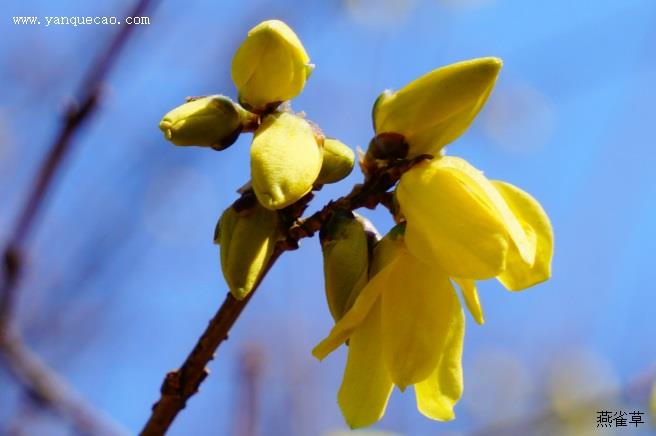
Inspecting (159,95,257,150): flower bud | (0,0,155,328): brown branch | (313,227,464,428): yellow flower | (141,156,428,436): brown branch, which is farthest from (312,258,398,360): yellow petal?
(0,0,155,328): brown branch

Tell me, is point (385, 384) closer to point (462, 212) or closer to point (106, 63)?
point (462, 212)

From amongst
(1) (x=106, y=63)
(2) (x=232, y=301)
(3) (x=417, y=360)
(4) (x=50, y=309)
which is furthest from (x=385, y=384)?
(4) (x=50, y=309)

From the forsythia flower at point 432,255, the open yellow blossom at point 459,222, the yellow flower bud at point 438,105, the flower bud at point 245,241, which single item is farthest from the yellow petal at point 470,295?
the flower bud at point 245,241

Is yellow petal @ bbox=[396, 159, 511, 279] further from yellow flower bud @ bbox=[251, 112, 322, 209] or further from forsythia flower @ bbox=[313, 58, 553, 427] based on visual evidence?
yellow flower bud @ bbox=[251, 112, 322, 209]

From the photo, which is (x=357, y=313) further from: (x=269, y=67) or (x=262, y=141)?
(x=269, y=67)

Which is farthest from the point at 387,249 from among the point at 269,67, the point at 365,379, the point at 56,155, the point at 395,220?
the point at 56,155
